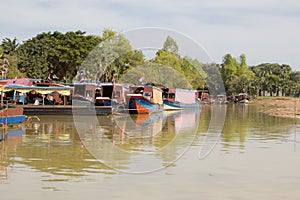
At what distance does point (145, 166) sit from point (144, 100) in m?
20.7

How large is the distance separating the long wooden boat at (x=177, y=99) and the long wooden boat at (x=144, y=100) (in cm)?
320

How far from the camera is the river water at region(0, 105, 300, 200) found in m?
9.38

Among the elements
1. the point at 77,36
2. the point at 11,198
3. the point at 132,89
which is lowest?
the point at 11,198

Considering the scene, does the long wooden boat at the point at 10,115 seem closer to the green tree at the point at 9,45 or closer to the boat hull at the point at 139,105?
the boat hull at the point at 139,105

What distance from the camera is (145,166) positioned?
11922 mm

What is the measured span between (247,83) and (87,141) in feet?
225

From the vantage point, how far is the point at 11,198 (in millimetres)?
8664

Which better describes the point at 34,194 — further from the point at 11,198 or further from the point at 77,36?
the point at 77,36

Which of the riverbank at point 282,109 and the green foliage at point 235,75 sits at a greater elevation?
the green foliage at point 235,75

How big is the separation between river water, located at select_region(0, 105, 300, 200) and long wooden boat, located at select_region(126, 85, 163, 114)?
12.6 meters

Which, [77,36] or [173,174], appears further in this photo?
[77,36]

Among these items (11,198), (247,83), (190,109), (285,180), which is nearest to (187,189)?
(285,180)

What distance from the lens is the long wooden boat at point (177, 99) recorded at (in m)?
41.7

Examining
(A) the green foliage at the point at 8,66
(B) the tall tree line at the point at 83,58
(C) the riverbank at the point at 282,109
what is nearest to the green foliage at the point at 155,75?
(B) the tall tree line at the point at 83,58
